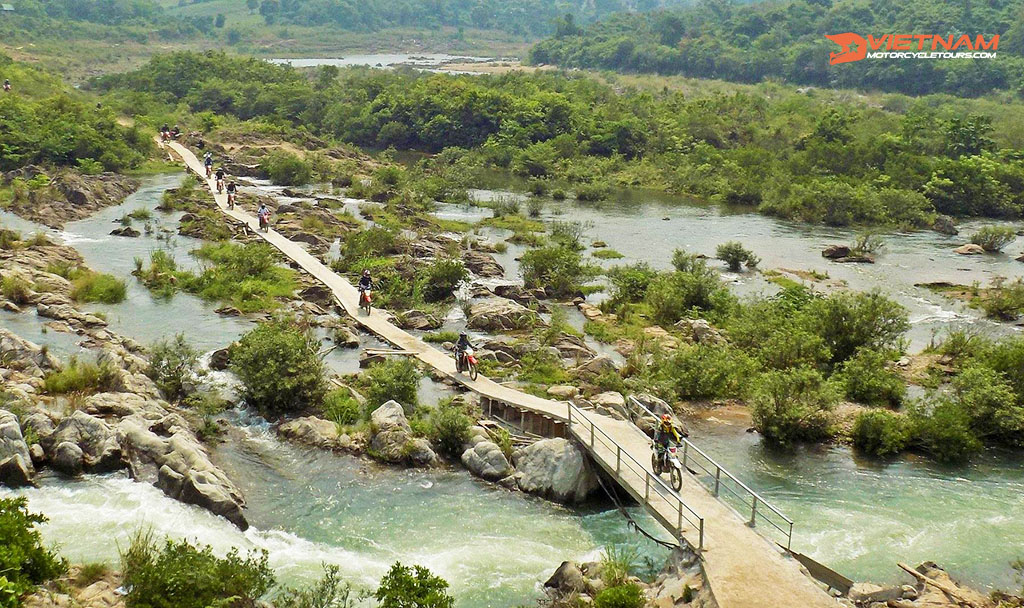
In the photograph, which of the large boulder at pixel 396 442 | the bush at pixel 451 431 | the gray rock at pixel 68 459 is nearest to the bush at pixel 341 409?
the large boulder at pixel 396 442

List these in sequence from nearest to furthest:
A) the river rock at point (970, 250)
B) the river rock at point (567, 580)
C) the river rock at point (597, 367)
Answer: the river rock at point (567, 580) → the river rock at point (597, 367) → the river rock at point (970, 250)

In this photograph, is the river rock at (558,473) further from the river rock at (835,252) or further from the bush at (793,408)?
the river rock at (835,252)

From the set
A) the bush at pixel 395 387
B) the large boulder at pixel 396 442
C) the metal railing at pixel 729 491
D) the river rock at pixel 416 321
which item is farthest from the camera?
the river rock at pixel 416 321

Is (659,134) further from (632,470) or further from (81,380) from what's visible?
(632,470)

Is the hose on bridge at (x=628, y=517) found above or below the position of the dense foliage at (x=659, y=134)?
below

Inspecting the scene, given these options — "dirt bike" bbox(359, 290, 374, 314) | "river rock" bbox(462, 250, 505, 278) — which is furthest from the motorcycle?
"river rock" bbox(462, 250, 505, 278)

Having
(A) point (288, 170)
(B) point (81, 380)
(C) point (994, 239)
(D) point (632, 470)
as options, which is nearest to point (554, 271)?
(D) point (632, 470)

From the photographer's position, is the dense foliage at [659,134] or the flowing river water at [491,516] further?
the dense foliage at [659,134]
